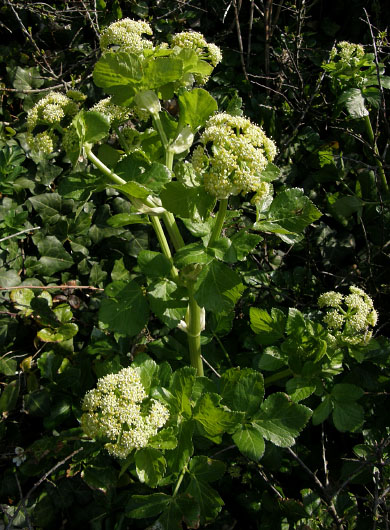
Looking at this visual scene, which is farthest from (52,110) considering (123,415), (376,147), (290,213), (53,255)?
(376,147)

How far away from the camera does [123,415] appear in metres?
1.38

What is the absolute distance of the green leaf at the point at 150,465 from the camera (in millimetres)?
1439

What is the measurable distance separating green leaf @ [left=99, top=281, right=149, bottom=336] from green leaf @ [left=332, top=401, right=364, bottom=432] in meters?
0.84

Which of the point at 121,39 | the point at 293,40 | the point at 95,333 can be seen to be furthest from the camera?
the point at 293,40

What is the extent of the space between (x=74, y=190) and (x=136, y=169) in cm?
21

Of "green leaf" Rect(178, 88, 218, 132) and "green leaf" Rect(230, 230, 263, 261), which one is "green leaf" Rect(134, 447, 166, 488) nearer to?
"green leaf" Rect(230, 230, 263, 261)

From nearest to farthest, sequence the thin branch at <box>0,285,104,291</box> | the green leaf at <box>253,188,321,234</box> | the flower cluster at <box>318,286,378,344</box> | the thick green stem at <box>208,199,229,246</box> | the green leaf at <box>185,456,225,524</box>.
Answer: the thick green stem at <box>208,199,229,246</box> < the green leaf at <box>253,188,321,234</box> < the green leaf at <box>185,456,225,524</box> < the flower cluster at <box>318,286,378,344</box> < the thin branch at <box>0,285,104,291</box>

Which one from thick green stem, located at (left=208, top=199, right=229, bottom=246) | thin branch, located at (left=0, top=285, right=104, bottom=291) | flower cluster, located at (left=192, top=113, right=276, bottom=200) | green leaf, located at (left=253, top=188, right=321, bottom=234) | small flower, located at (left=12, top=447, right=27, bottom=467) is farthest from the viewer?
thin branch, located at (left=0, top=285, right=104, bottom=291)

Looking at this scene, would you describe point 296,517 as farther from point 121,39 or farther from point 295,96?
point 295,96

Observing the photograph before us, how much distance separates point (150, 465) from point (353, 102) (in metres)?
1.83

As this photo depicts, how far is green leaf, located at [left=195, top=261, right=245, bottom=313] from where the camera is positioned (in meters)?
1.37

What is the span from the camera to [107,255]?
262cm

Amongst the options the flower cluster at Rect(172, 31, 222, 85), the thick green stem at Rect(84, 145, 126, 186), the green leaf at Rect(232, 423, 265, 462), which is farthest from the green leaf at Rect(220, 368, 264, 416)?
the flower cluster at Rect(172, 31, 222, 85)

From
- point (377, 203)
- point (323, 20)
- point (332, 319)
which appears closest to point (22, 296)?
point (332, 319)
